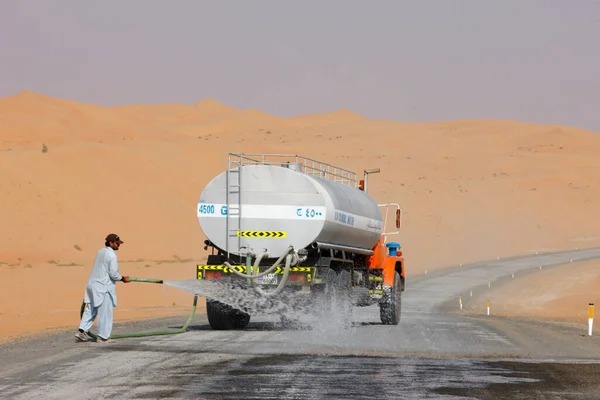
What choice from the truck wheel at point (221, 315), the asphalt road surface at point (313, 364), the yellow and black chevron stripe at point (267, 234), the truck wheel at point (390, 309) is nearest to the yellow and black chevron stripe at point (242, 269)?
the yellow and black chevron stripe at point (267, 234)

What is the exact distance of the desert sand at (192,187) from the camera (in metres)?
51.0

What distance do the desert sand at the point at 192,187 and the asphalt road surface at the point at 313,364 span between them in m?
5.71

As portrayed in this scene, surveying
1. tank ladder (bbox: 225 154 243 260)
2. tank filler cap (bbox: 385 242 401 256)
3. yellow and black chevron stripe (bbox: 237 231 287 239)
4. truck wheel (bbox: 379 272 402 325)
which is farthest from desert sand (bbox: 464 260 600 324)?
tank ladder (bbox: 225 154 243 260)

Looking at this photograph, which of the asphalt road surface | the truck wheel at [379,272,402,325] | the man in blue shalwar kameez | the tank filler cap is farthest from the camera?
the tank filler cap

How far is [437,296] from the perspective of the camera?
4475 cm

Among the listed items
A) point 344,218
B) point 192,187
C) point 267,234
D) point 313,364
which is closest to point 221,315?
point 267,234

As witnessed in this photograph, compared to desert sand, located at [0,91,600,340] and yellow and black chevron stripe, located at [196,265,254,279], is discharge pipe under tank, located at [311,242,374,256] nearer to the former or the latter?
yellow and black chevron stripe, located at [196,265,254,279]

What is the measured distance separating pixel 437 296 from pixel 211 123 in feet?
367

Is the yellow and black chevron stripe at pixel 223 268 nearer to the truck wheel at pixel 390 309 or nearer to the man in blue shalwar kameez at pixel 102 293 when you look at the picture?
the man in blue shalwar kameez at pixel 102 293

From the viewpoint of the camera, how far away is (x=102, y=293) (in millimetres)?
18469

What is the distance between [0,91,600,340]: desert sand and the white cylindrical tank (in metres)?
4.65

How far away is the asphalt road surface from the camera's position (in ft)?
40.8


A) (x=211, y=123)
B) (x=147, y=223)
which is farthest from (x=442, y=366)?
(x=211, y=123)

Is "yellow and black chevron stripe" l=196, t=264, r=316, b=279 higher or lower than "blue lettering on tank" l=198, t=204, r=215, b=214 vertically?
lower
